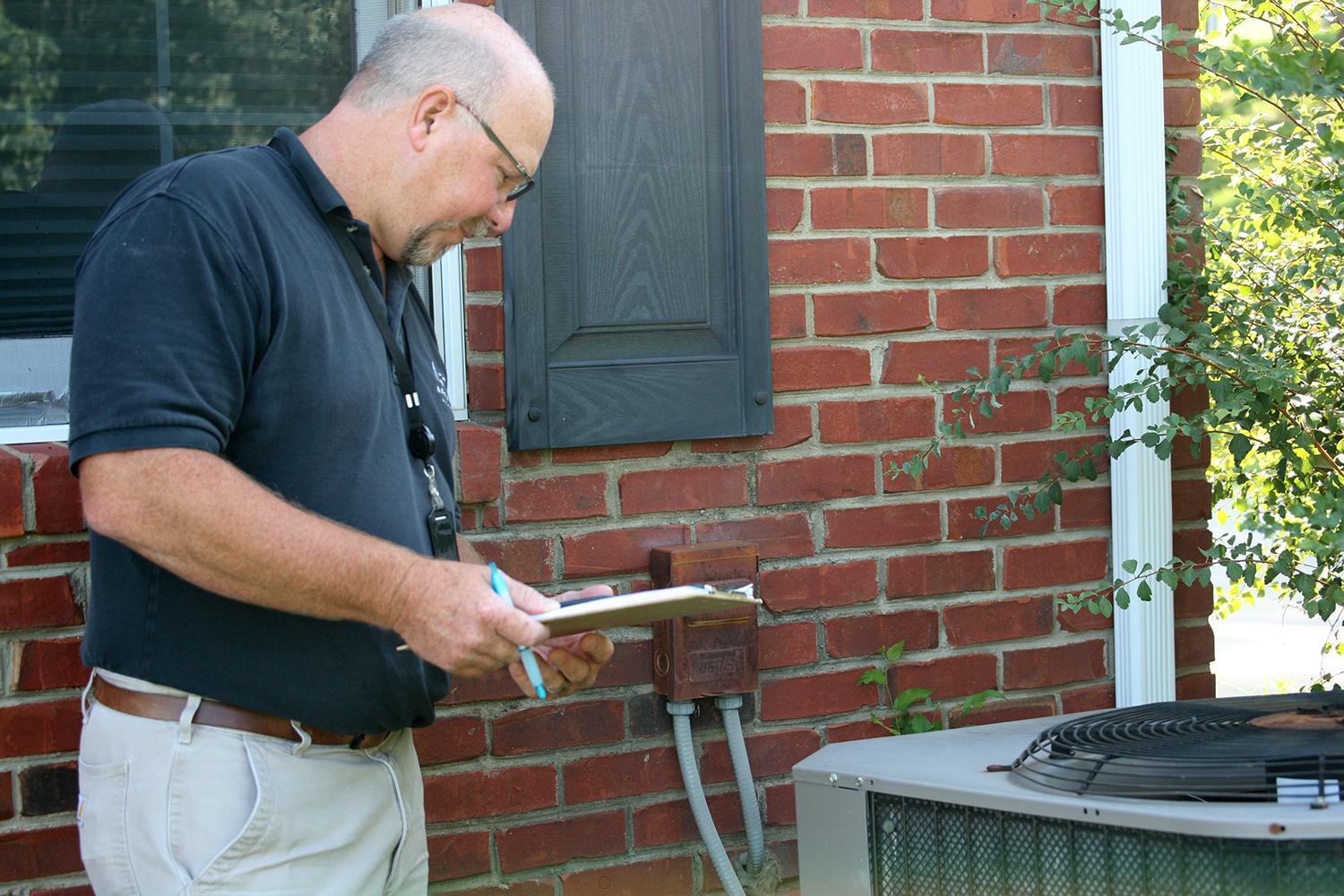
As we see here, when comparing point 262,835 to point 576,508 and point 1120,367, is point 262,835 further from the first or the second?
point 1120,367

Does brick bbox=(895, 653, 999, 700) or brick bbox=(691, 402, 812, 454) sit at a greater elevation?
brick bbox=(691, 402, 812, 454)

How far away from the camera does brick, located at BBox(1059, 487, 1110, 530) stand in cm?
310

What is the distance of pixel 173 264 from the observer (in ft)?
5.45

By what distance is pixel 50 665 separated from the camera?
227 cm

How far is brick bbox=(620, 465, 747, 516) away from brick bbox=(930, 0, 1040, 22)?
3.44 feet

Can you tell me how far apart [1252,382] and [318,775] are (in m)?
1.83

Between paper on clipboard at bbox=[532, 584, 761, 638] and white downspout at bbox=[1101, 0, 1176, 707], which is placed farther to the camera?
white downspout at bbox=[1101, 0, 1176, 707]

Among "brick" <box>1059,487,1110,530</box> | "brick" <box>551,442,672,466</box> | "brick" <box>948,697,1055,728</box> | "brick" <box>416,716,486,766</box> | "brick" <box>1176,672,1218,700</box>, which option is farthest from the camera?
"brick" <box>1176,672,1218,700</box>

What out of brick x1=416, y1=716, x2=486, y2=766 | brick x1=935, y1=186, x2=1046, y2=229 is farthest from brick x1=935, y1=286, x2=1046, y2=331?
brick x1=416, y1=716, x2=486, y2=766

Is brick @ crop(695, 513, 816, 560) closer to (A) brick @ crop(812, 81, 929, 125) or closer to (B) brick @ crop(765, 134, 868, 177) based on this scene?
(B) brick @ crop(765, 134, 868, 177)

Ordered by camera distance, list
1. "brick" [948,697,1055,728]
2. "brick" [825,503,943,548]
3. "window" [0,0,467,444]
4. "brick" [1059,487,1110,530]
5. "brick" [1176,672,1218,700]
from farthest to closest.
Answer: "brick" [1176,672,1218,700]
"brick" [1059,487,1110,530]
"brick" [948,697,1055,728]
"brick" [825,503,943,548]
"window" [0,0,467,444]

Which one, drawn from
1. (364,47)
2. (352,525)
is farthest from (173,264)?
(364,47)

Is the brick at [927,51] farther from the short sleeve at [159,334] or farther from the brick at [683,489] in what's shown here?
the short sleeve at [159,334]

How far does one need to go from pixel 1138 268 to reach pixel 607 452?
1.24m
